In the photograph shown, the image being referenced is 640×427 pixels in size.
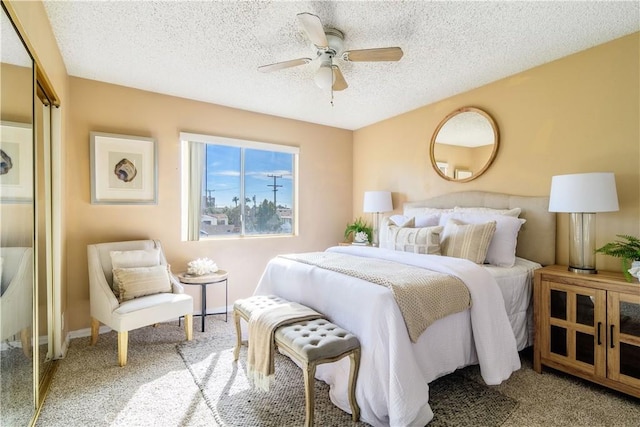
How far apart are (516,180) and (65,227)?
4.38 meters

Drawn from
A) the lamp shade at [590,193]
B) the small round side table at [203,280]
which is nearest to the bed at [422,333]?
the lamp shade at [590,193]

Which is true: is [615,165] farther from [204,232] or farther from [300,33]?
[204,232]

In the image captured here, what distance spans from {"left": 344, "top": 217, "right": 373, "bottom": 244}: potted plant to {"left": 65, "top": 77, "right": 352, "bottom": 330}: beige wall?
0.27m

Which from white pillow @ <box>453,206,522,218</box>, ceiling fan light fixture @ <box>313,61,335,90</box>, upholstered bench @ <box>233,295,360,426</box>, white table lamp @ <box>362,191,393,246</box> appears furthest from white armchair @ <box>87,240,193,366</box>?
white pillow @ <box>453,206,522,218</box>

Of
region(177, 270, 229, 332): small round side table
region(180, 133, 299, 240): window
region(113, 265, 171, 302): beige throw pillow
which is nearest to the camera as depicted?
region(113, 265, 171, 302): beige throw pillow

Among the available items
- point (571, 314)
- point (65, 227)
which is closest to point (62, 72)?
point (65, 227)

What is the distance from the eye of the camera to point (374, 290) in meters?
1.95

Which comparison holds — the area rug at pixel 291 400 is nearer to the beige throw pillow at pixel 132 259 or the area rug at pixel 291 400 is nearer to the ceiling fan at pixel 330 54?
the beige throw pillow at pixel 132 259

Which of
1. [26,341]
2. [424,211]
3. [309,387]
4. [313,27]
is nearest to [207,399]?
[309,387]

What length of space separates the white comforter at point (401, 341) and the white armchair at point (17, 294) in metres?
1.65

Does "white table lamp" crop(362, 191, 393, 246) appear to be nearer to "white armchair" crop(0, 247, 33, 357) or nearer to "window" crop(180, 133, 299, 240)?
"window" crop(180, 133, 299, 240)

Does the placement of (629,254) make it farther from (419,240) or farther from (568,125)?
(419,240)

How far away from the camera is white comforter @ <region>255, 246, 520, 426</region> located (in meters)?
1.76

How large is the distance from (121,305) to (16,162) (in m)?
1.57
